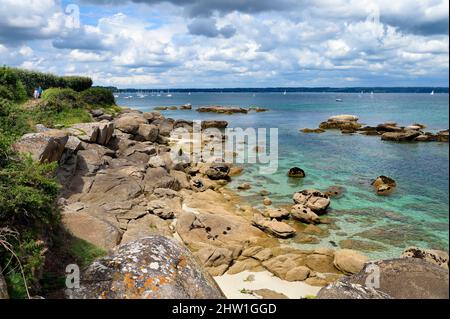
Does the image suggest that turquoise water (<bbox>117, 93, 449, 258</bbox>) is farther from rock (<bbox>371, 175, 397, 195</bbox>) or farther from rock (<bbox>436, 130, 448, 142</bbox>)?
rock (<bbox>436, 130, 448, 142</bbox>)

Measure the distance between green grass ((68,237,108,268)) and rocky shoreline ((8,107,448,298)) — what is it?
52 centimetres

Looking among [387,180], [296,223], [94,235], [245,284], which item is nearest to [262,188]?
[296,223]

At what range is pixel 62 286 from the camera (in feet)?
25.4

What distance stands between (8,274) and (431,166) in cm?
3869

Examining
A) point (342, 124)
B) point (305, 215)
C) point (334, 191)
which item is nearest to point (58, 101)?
point (305, 215)

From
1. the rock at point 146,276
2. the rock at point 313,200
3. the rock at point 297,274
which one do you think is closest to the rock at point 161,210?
the rock at point 297,274

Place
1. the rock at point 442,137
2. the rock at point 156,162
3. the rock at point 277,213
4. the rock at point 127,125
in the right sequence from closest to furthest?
1. the rock at point 277,213
2. the rock at point 156,162
3. the rock at point 127,125
4. the rock at point 442,137

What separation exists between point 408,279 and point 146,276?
7.38 m

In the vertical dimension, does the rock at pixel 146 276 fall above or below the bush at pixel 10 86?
below

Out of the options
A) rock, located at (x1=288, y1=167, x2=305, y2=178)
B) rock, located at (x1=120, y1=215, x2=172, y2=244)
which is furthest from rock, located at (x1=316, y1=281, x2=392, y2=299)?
rock, located at (x1=288, y1=167, x2=305, y2=178)

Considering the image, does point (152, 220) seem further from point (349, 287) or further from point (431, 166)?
point (431, 166)

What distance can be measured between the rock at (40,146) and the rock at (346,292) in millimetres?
13168

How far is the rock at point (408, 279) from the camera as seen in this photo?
372 inches

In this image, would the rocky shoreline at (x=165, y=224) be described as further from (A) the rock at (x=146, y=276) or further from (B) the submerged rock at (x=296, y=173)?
(B) the submerged rock at (x=296, y=173)
